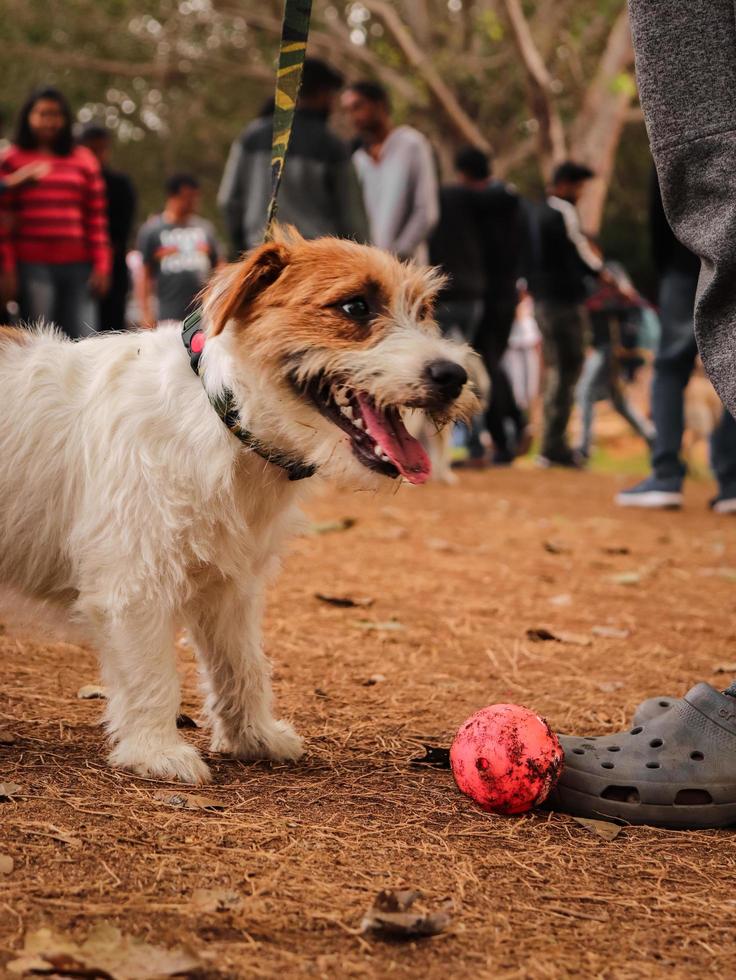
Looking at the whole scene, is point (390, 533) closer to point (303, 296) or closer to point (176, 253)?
point (303, 296)

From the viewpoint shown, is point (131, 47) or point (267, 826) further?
point (131, 47)

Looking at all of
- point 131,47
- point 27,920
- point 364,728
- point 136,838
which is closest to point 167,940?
point 27,920

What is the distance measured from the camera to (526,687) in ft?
13.1

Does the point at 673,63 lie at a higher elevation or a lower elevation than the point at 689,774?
higher

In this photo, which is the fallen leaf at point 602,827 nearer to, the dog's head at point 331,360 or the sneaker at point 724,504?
the dog's head at point 331,360

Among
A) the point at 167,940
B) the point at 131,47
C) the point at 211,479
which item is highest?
the point at 131,47

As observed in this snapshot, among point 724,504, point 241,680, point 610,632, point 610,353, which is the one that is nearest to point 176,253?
point 610,353

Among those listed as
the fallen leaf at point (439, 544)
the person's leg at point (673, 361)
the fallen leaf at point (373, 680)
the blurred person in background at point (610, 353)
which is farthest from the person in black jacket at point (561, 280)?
the fallen leaf at point (373, 680)

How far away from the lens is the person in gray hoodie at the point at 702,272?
265cm

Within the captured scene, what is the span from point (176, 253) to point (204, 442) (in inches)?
336

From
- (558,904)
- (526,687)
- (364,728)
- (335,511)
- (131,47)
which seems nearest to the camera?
(558,904)

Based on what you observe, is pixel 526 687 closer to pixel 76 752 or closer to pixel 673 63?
pixel 76 752

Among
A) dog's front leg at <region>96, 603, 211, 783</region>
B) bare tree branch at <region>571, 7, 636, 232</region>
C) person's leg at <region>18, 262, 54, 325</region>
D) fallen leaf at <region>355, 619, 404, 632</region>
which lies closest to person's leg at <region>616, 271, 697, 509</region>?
fallen leaf at <region>355, 619, 404, 632</region>

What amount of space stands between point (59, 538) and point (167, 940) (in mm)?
1366
